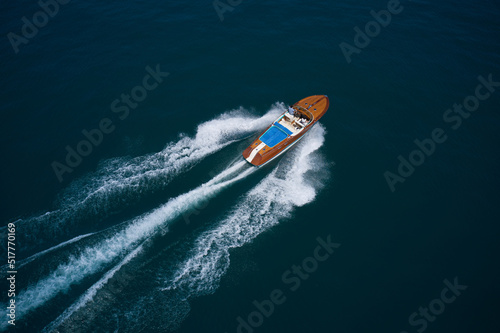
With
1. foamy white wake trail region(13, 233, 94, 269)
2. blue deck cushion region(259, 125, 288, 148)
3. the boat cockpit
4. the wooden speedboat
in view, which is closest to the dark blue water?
foamy white wake trail region(13, 233, 94, 269)

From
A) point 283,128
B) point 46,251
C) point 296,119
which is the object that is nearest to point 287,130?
point 283,128

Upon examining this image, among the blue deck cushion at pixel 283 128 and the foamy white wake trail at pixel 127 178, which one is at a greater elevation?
the blue deck cushion at pixel 283 128

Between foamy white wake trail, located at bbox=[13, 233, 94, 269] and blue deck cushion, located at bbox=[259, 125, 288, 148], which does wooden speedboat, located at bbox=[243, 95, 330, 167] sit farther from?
foamy white wake trail, located at bbox=[13, 233, 94, 269]

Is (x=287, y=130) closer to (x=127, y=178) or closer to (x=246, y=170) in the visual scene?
(x=246, y=170)

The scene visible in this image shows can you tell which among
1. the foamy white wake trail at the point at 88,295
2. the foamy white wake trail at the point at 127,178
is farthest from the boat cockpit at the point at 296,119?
the foamy white wake trail at the point at 88,295

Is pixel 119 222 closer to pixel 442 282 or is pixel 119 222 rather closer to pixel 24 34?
pixel 442 282

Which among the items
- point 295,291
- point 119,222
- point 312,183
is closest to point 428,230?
point 312,183

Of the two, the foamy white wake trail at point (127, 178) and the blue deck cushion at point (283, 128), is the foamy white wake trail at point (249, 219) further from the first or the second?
the foamy white wake trail at point (127, 178)
